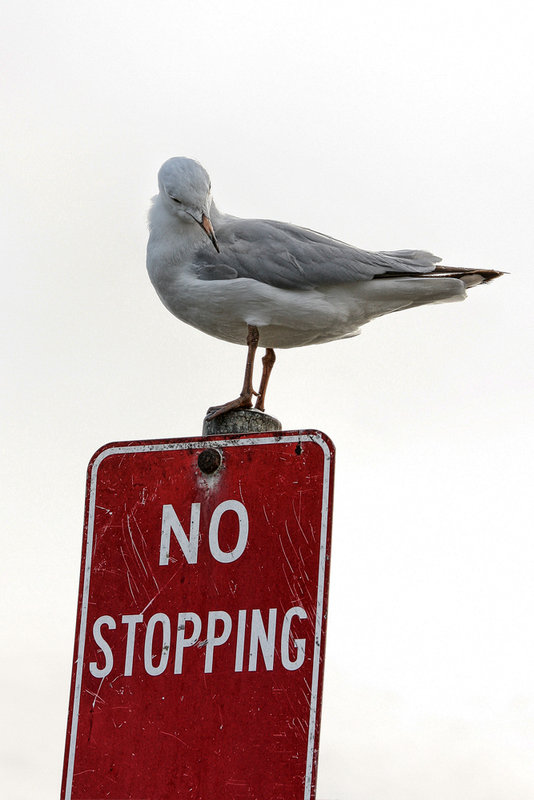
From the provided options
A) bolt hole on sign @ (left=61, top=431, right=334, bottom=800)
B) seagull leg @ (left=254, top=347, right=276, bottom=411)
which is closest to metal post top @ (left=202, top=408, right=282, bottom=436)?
bolt hole on sign @ (left=61, top=431, right=334, bottom=800)

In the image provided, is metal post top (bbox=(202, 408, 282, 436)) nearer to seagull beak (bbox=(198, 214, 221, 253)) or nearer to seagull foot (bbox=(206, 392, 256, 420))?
seagull foot (bbox=(206, 392, 256, 420))

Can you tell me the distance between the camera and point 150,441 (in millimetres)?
2977

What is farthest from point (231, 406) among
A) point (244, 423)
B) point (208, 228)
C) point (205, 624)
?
point (205, 624)

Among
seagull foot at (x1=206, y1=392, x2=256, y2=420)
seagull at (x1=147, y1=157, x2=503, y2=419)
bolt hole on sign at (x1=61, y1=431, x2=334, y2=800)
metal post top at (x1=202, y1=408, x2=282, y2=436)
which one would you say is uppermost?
seagull at (x1=147, y1=157, x2=503, y2=419)

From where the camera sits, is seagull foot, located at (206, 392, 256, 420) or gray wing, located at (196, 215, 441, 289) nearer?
seagull foot, located at (206, 392, 256, 420)

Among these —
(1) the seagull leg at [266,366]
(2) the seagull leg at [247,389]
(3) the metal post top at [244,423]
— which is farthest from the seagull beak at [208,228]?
(3) the metal post top at [244,423]

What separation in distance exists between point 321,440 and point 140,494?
50 cm

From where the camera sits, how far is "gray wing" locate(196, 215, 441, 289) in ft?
14.1

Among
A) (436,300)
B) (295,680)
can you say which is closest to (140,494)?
(295,680)

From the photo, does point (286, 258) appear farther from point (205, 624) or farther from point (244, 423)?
point (205, 624)

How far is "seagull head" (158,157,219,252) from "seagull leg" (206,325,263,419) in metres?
0.34

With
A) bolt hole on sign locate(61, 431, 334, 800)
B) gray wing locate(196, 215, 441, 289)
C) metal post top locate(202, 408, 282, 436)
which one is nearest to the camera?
bolt hole on sign locate(61, 431, 334, 800)

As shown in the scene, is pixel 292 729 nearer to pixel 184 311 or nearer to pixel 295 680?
pixel 295 680

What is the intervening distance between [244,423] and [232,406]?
0.31 metres
